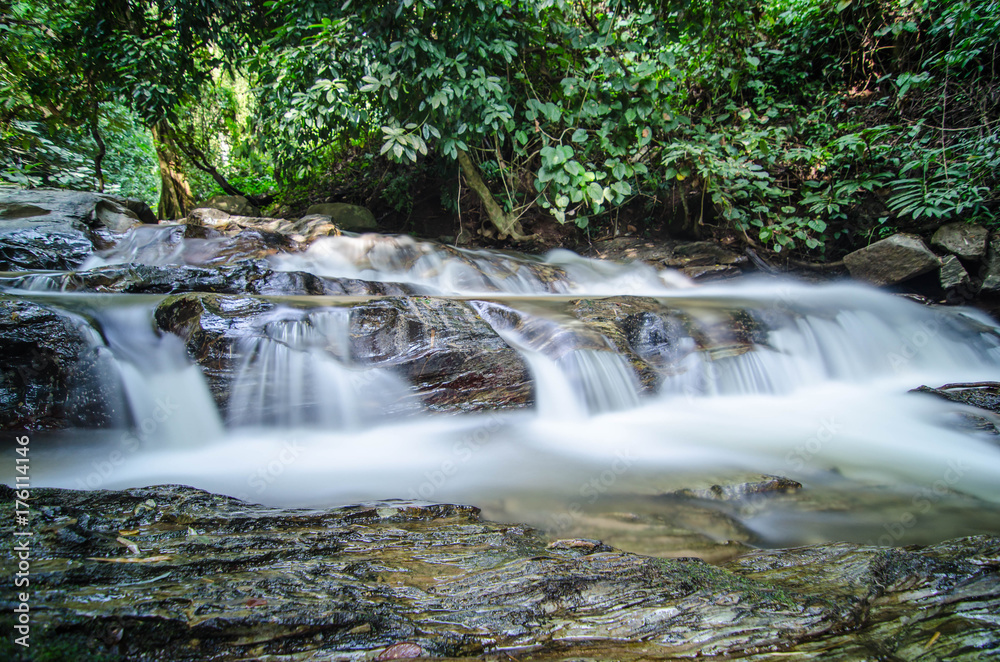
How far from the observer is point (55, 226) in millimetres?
5207

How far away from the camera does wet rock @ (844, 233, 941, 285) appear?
5.77m

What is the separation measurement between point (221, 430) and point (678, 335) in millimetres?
3550

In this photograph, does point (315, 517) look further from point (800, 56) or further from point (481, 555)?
point (800, 56)

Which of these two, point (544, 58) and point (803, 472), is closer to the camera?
point (803, 472)

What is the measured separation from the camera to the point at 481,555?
1576 mm

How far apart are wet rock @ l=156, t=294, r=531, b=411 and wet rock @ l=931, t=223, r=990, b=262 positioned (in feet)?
18.8

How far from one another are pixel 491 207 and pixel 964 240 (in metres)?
5.79

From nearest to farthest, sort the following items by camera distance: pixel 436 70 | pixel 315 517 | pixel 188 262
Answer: pixel 315 517
pixel 436 70
pixel 188 262

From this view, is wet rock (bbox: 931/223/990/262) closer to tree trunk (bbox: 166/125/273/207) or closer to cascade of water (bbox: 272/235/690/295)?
cascade of water (bbox: 272/235/690/295)

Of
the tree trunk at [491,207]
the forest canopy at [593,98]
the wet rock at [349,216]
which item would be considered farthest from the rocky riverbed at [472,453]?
the wet rock at [349,216]

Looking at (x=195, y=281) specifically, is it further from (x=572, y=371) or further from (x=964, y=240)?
(x=964, y=240)

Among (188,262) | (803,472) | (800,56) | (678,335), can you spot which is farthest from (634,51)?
(188,262)


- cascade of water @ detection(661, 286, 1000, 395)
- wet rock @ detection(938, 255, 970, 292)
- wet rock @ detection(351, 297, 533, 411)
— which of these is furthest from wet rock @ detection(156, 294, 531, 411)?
wet rock @ detection(938, 255, 970, 292)

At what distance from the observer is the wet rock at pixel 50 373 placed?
2596 millimetres
